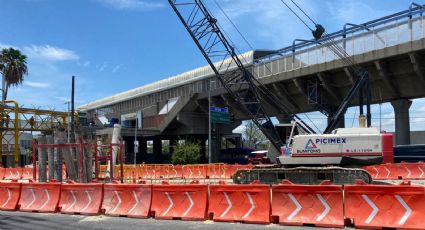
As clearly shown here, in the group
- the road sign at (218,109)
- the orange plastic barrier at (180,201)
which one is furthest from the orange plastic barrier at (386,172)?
the road sign at (218,109)

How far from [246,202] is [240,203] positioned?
18 centimetres

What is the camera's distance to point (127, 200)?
14.6 metres

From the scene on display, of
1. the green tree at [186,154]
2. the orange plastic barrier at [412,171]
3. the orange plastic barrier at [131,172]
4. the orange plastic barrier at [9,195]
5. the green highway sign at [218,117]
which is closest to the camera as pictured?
the orange plastic barrier at [9,195]

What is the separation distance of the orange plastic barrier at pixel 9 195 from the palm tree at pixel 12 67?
45769 millimetres

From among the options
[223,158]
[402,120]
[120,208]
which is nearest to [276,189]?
[120,208]

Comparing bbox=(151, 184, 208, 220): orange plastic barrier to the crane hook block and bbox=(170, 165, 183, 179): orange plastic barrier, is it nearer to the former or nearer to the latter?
bbox=(170, 165, 183, 179): orange plastic barrier

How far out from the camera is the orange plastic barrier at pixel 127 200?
46.5 feet

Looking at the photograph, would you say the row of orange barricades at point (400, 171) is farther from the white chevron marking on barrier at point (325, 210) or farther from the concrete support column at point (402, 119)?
the white chevron marking on barrier at point (325, 210)

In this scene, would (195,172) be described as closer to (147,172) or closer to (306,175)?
(147,172)

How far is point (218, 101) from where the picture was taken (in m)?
53.9

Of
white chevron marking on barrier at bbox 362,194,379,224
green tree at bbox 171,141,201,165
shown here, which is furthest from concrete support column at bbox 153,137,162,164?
white chevron marking on barrier at bbox 362,194,379,224

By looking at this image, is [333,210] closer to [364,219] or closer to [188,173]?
[364,219]

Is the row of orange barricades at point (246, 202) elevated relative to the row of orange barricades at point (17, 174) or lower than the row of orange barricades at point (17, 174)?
elevated

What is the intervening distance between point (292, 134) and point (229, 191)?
9.85 meters
